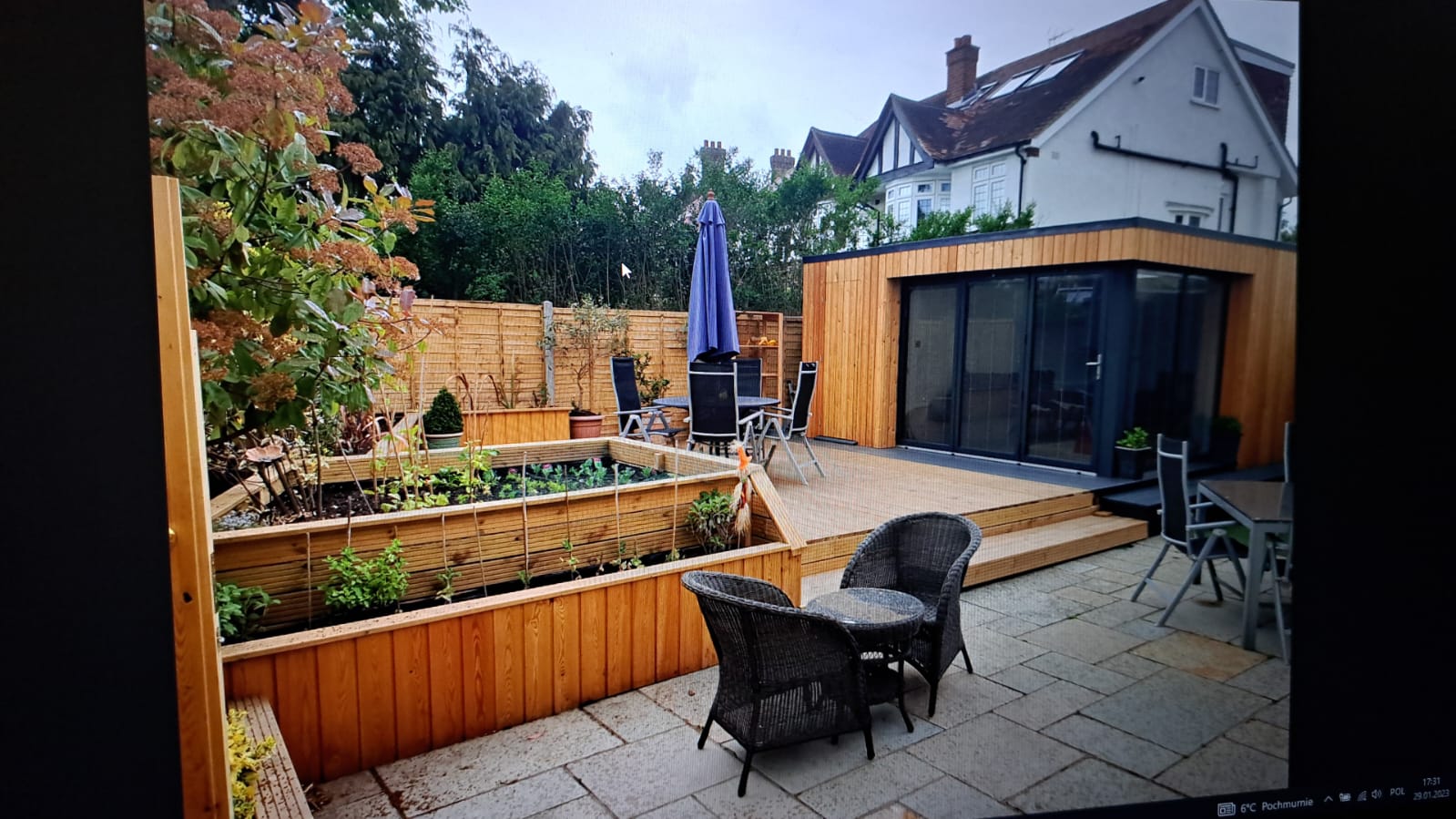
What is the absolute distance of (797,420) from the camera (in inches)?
181

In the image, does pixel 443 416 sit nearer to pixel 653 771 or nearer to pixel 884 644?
pixel 653 771

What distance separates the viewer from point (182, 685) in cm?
104

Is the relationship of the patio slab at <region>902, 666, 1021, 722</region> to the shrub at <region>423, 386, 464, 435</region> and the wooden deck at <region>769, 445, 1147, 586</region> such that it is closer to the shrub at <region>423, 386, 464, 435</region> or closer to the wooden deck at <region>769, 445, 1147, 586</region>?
the wooden deck at <region>769, 445, 1147, 586</region>

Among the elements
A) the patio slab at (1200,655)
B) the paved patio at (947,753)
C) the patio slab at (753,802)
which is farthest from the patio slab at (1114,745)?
the patio slab at (753,802)

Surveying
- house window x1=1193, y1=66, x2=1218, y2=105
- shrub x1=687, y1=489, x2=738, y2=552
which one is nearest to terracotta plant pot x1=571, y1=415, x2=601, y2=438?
shrub x1=687, y1=489, x2=738, y2=552

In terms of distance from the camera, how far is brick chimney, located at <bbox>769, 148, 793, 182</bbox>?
277 cm

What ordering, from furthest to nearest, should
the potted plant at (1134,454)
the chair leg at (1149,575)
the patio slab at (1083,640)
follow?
the potted plant at (1134,454) < the chair leg at (1149,575) < the patio slab at (1083,640)

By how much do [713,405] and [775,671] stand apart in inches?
91.2

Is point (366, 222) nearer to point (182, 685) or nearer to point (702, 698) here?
point (182, 685)

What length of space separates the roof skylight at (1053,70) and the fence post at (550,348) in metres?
2.35

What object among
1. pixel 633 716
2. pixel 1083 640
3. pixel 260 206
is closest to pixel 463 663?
pixel 633 716

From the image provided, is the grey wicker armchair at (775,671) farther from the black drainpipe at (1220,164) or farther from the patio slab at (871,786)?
the black drainpipe at (1220,164)

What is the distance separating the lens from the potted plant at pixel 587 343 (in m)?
3.41

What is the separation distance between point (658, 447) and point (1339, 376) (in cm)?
258
